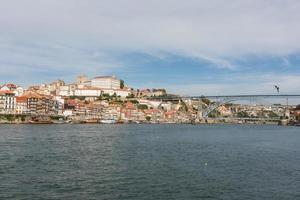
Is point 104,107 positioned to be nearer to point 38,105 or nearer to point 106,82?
point 38,105

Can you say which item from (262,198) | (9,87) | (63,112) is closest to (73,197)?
(262,198)

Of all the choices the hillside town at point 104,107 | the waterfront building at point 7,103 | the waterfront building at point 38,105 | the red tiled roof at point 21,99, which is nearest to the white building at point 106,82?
the hillside town at point 104,107

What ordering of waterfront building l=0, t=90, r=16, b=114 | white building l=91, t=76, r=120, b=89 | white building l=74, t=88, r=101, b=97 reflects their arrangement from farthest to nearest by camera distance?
white building l=91, t=76, r=120, b=89 < white building l=74, t=88, r=101, b=97 < waterfront building l=0, t=90, r=16, b=114

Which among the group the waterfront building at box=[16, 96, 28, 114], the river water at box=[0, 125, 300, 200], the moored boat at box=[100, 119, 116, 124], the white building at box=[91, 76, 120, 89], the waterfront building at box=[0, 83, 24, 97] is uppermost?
the white building at box=[91, 76, 120, 89]

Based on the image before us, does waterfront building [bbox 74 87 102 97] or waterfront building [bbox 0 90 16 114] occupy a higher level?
waterfront building [bbox 74 87 102 97]

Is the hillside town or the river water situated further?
the hillside town

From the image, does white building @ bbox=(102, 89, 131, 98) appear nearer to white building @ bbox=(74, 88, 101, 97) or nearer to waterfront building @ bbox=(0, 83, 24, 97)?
white building @ bbox=(74, 88, 101, 97)

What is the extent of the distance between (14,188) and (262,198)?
8.74 meters

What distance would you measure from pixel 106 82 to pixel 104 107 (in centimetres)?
4338

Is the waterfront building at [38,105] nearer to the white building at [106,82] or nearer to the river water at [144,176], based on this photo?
the white building at [106,82]

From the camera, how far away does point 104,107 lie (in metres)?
122

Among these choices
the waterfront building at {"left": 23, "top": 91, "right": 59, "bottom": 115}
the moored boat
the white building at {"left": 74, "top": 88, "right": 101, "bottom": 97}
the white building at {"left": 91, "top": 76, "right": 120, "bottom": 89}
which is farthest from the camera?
the white building at {"left": 91, "top": 76, "right": 120, "bottom": 89}

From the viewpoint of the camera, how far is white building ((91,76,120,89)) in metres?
165

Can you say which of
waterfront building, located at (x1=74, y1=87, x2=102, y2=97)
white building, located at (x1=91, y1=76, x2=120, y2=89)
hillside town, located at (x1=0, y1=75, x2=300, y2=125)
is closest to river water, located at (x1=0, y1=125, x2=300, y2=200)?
hillside town, located at (x1=0, y1=75, x2=300, y2=125)
